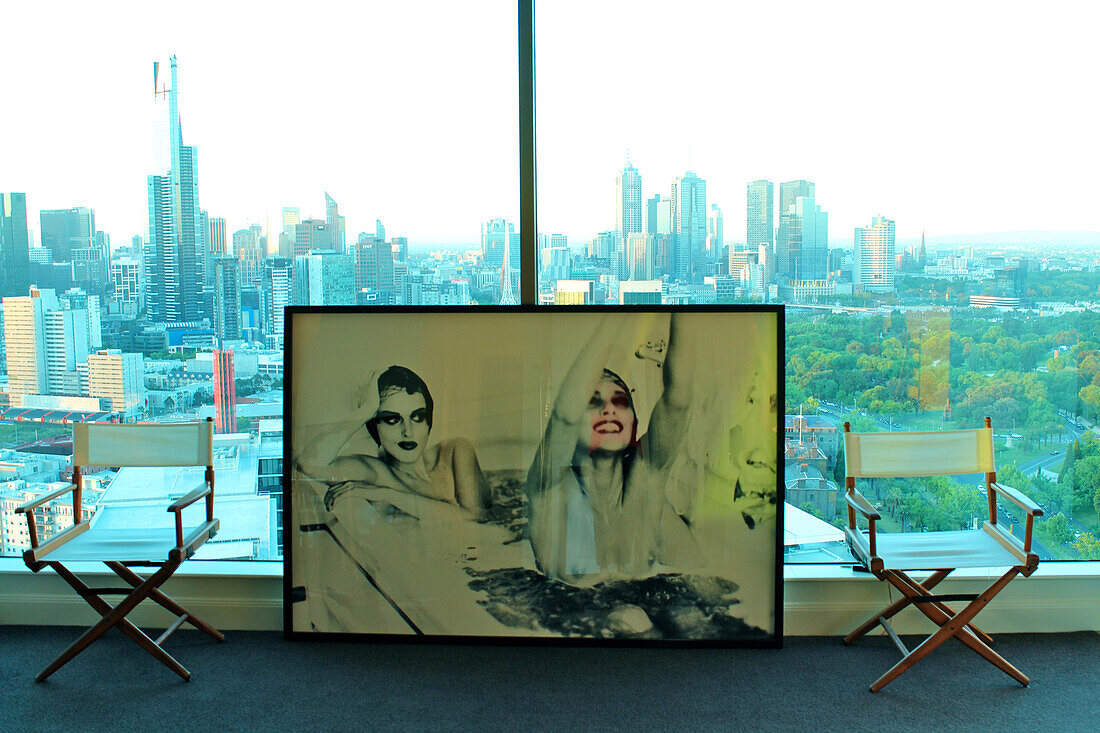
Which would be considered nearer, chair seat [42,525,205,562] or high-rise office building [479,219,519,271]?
chair seat [42,525,205,562]

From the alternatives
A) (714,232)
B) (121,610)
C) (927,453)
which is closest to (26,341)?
(121,610)

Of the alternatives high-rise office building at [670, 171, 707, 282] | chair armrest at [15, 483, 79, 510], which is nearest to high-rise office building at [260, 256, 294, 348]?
chair armrest at [15, 483, 79, 510]

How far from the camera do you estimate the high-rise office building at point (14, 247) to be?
135 inches

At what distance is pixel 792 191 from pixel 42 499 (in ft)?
10.7

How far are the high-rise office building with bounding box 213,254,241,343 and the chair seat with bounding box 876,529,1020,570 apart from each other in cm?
283

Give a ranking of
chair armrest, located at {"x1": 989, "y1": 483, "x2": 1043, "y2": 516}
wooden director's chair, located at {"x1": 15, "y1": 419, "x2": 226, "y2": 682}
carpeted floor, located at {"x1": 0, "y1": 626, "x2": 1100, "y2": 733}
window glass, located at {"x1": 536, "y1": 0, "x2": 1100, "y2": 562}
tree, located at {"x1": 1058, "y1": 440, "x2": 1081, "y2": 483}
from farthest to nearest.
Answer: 1. tree, located at {"x1": 1058, "y1": 440, "x2": 1081, "y2": 483}
2. window glass, located at {"x1": 536, "y1": 0, "x2": 1100, "y2": 562}
3. wooden director's chair, located at {"x1": 15, "y1": 419, "x2": 226, "y2": 682}
4. chair armrest, located at {"x1": 989, "y1": 483, "x2": 1043, "y2": 516}
5. carpeted floor, located at {"x1": 0, "y1": 626, "x2": 1100, "y2": 733}

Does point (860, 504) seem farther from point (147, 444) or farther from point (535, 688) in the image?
point (147, 444)

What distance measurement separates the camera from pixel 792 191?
331cm

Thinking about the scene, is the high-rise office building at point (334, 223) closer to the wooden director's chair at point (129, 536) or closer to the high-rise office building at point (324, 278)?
the high-rise office building at point (324, 278)

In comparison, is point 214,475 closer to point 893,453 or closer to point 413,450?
point 413,450

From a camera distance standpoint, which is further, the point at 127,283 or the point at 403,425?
the point at 127,283

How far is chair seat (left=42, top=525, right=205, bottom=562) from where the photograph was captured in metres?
2.90

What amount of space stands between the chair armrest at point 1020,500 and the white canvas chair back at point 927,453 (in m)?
0.09

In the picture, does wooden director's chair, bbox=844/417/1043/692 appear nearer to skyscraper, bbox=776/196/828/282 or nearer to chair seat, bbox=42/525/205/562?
skyscraper, bbox=776/196/828/282
